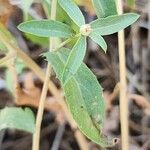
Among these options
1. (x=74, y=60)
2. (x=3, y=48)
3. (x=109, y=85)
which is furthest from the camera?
(x=109, y=85)

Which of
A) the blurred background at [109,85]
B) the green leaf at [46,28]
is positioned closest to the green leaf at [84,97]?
the green leaf at [46,28]

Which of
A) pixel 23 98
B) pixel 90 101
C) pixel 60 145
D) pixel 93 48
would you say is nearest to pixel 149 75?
pixel 93 48

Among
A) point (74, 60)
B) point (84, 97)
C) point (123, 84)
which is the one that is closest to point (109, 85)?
point (123, 84)

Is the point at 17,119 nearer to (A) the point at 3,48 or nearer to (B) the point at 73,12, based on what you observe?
(A) the point at 3,48

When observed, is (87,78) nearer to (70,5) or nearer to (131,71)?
(70,5)

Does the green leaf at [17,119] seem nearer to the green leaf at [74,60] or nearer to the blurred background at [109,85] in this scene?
the green leaf at [74,60]
